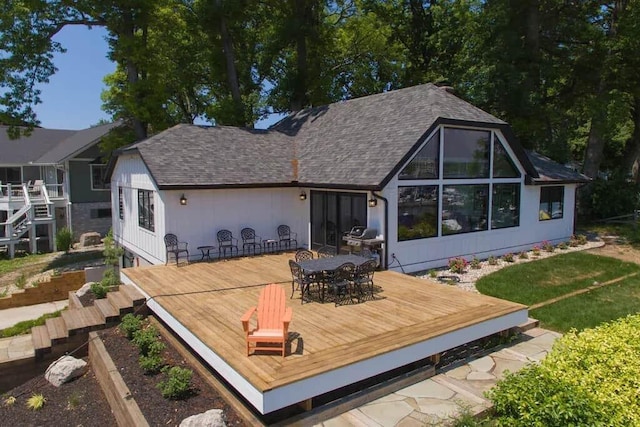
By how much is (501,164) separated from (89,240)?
23.9 metres

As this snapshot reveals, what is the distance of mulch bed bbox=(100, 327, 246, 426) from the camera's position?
5.85 m

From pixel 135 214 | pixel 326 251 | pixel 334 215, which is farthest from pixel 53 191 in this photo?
pixel 334 215

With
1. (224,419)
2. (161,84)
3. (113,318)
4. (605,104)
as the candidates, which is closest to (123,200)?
(161,84)

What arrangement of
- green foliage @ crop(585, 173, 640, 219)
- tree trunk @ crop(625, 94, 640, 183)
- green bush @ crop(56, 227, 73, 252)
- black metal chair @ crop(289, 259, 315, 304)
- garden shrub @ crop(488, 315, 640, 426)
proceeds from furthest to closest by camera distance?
green bush @ crop(56, 227, 73, 252)
tree trunk @ crop(625, 94, 640, 183)
green foliage @ crop(585, 173, 640, 219)
black metal chair @ crop(289, 259, 315, 304)
garden shrub @ crop(488, 315, 640, 426)

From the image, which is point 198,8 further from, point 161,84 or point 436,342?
point 436,342

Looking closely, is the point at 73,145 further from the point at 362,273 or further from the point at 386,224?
the point at 362,273

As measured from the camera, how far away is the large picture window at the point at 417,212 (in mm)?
11656

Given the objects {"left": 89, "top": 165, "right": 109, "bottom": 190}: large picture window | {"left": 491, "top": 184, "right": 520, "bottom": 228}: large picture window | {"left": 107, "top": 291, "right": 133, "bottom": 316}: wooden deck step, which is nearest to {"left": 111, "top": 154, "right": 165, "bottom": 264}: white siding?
{"left": 107, "top": 291, "right": 133, "bottom": 316}: wooden deck step

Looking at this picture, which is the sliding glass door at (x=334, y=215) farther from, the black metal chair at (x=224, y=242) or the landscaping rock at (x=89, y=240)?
the landscaping rock at (x=89, y=240)

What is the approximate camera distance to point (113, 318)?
9.31 metres

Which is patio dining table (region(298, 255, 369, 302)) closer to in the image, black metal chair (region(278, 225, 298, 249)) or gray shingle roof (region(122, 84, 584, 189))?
gray shingle roof (region(122, 84, 584, 189))

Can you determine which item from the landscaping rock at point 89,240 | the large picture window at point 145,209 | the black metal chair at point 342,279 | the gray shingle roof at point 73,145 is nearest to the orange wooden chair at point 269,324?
the black metal chair at point 342,279

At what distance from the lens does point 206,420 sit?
17.4ft

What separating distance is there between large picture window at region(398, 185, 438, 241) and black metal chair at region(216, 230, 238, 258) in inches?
205
